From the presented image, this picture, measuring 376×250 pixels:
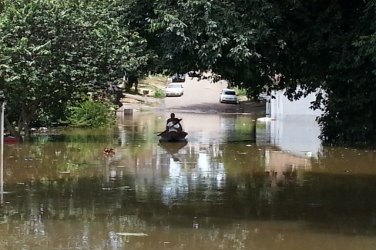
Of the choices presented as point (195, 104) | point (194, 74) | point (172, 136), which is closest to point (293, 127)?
point (172, 136)

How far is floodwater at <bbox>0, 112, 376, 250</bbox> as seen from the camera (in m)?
8.62

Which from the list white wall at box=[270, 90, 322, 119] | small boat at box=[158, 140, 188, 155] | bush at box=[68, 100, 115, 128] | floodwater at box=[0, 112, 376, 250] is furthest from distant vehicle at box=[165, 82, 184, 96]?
floodwater at box=[0, 112, 376, 250]

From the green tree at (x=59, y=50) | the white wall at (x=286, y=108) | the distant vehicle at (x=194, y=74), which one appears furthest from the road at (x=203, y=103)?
the green tree at (x=59, y=50)

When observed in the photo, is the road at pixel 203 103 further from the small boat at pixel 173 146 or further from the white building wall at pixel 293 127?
the small boat at pixel 173 146

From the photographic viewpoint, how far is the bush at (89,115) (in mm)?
30516

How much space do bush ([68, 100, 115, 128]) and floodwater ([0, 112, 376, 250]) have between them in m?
8.88

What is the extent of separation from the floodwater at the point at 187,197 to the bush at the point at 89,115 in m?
8.88

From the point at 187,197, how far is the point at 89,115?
1984cm

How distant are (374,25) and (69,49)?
9.59 metres

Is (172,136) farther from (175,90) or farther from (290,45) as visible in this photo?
(175,90)

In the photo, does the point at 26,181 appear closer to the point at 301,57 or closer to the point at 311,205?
the point at 311,205

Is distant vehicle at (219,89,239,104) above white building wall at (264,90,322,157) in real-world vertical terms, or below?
above

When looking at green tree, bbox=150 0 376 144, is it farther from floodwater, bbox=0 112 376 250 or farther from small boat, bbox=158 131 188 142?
small boat, bbox=158 131 188 142

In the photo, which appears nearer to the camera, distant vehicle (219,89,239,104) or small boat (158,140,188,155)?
small boat (158,140,188,155)
